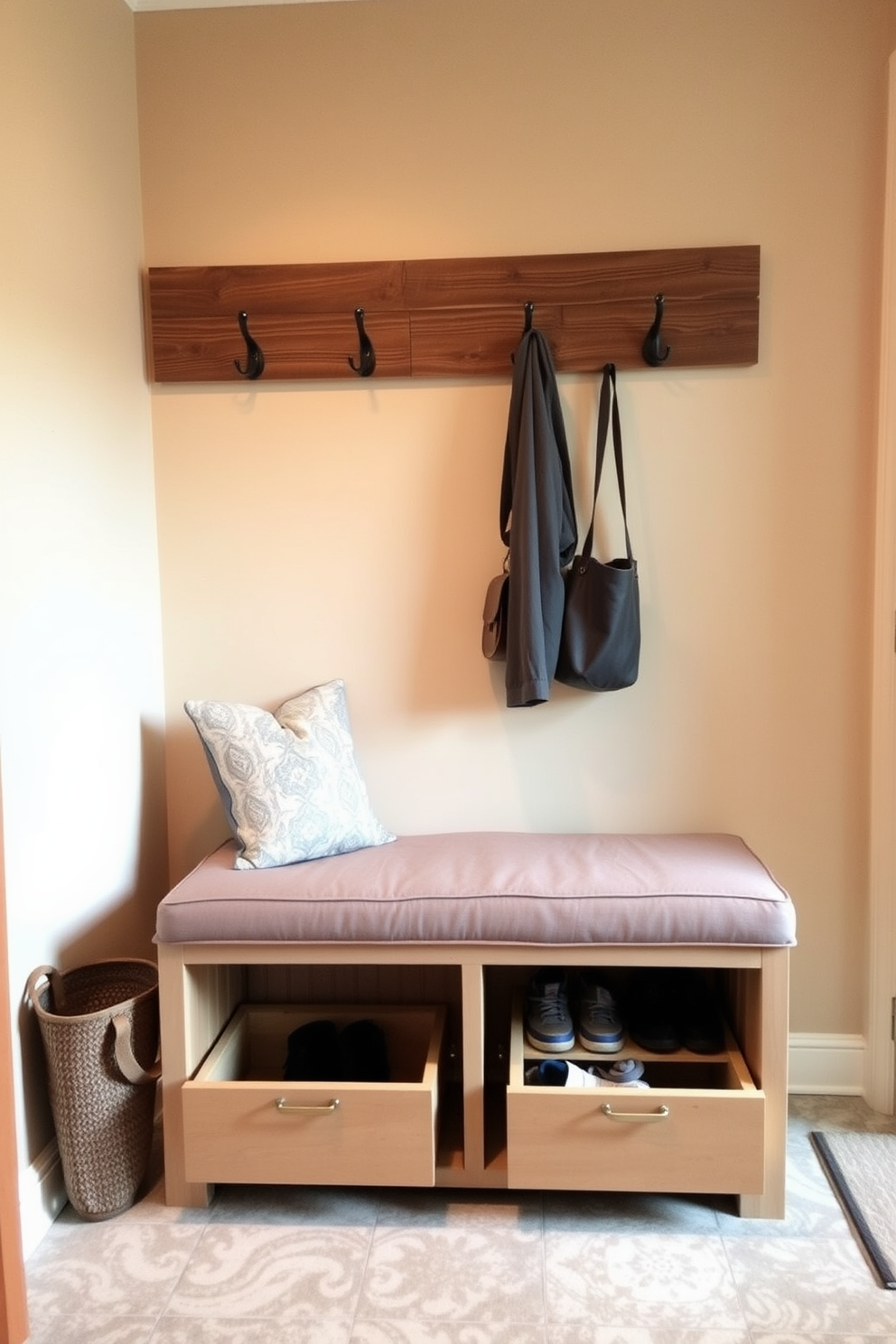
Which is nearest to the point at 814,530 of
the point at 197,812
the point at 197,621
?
the point at 197,621

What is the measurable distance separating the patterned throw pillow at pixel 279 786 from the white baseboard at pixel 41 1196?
2.09 ft

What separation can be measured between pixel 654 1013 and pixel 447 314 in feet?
5.10

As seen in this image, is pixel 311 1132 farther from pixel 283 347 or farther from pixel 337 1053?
pixel 283 347

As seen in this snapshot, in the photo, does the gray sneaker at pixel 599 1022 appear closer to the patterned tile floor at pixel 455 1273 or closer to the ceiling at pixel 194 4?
the patterned tile floor at pixel 455 1273

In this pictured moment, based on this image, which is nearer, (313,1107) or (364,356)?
(313,1107)

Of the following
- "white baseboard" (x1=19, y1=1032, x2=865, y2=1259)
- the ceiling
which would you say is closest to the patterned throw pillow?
"white baseboard" (x1=19, y1=1032, x2=865, y2=1259)

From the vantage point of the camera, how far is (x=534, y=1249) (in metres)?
1.69

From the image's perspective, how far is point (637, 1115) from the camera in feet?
5.57

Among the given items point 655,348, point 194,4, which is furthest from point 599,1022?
point 194,4

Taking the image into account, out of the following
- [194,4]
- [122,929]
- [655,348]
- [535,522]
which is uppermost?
[194,4]

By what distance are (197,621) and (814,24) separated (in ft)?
6.11

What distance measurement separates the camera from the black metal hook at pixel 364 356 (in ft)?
6.90

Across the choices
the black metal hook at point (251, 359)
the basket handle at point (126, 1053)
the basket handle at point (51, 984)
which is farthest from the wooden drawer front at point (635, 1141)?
the black metal hook at point (251, 359)

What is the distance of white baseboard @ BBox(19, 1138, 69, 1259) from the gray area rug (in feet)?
4.79
